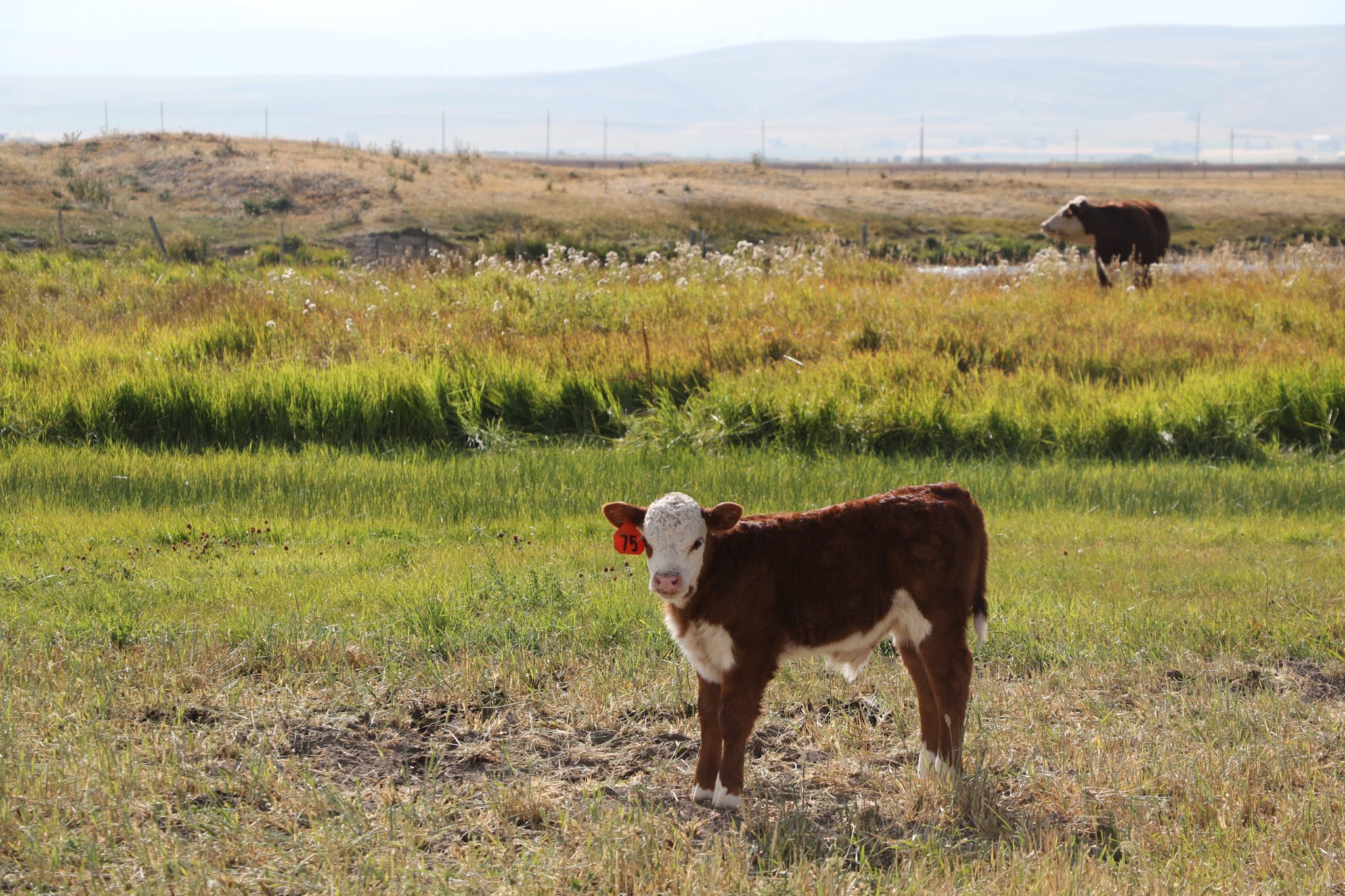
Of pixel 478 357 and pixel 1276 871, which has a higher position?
pixel 478 357

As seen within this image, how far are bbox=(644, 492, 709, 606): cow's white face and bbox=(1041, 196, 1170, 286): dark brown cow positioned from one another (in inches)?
708

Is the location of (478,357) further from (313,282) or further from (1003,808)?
(1003,808)

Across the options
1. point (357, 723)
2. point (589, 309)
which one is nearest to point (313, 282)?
point (589, 309)

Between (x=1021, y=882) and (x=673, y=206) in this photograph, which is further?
(x=673, y=206)

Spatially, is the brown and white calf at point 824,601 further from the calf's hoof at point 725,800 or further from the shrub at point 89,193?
the shrub at point 89,193

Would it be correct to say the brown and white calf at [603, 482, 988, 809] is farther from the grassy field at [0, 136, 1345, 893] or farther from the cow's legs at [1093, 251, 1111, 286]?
the cow's legs at [1093, 251, 1111, 286]

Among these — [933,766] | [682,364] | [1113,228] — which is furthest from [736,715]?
[1113,228]

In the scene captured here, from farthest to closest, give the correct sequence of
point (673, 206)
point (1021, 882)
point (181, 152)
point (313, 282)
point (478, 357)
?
1. point (181, 152)
2. point (673, 206)
3. point (313, 282)
4. point (478, 357)
5. point (1021, 882)

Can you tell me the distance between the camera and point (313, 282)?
19312 mm

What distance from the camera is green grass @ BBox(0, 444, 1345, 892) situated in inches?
181

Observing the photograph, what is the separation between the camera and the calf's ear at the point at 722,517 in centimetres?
450

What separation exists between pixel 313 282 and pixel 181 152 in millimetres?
37632

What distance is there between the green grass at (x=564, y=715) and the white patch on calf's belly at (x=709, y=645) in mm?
612

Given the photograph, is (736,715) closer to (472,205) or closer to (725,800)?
(725,800)
